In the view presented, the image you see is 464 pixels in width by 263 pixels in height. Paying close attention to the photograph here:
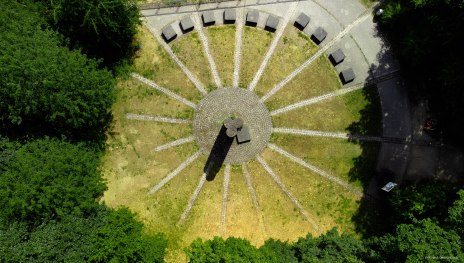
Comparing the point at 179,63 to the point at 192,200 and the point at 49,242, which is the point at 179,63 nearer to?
the point at 192,200

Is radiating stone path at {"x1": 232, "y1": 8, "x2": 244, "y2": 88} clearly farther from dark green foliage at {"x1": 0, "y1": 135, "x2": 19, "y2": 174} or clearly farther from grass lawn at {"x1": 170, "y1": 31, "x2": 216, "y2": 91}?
dark green foliage at {"x1": 0, "y1": 135, "x2": 19, "y2": 174}

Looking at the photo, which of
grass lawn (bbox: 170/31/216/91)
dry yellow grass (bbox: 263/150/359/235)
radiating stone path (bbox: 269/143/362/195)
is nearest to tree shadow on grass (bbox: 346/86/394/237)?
radiating stone path (bbox: 269/143/362/195)

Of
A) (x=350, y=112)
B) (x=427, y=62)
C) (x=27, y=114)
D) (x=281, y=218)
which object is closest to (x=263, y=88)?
(x=350, y=112)

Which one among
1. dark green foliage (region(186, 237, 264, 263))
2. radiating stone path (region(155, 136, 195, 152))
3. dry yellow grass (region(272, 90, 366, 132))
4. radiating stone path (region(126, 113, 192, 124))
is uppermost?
dry yellow grass (region(272, 90, 366, 132))

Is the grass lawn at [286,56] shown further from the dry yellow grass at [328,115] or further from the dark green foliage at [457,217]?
the dark green foliage at [457,217]

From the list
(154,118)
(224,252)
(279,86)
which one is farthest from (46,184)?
(279,86)

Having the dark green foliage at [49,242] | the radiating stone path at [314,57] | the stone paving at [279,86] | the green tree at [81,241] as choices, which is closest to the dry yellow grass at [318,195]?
the stone paving at [279,86]

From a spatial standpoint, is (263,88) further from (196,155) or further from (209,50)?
(196,155)
